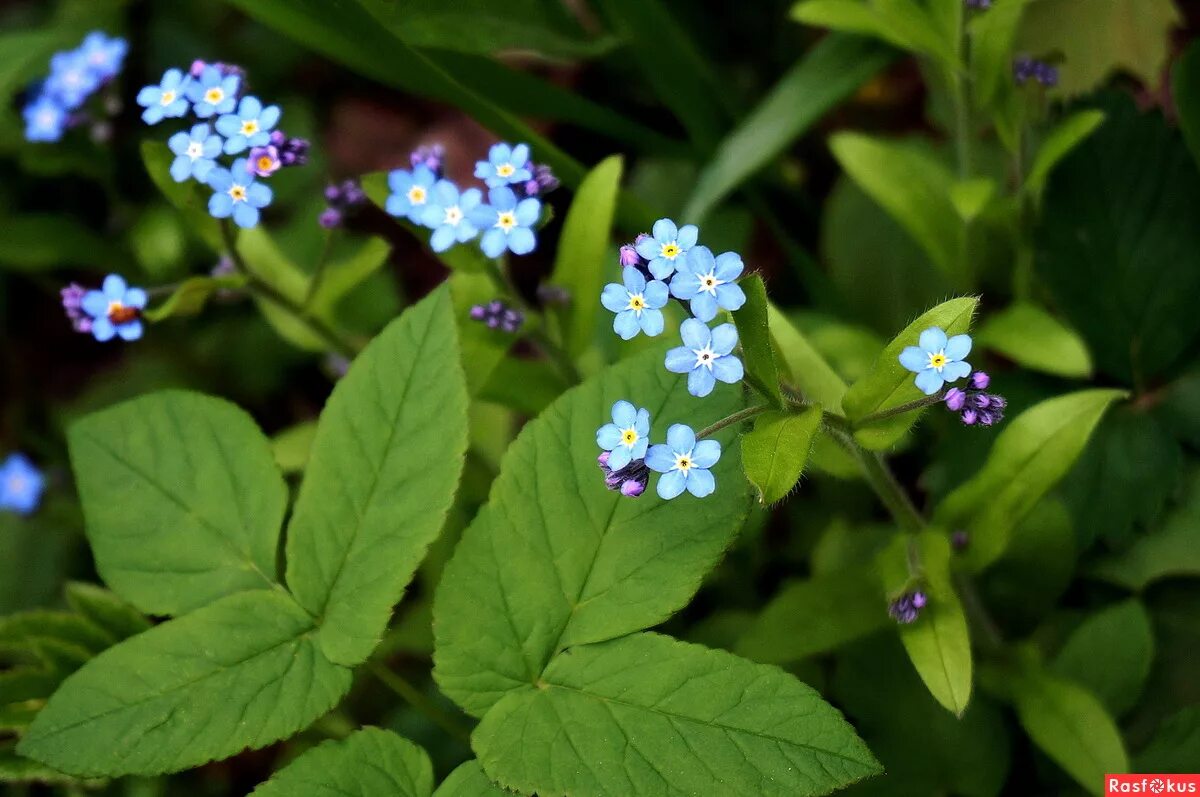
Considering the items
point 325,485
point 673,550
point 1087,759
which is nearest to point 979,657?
point 1087,759

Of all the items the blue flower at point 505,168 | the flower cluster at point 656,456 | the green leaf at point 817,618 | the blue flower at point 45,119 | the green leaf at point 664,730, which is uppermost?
the blue flower at point 45,119

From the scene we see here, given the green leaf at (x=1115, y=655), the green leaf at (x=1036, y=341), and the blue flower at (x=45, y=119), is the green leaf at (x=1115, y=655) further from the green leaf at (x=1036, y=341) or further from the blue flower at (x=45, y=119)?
the blue flower at (x=45, y=119)

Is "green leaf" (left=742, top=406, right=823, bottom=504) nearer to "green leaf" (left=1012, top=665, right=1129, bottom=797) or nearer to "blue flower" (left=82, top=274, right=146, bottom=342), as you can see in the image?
"green leaf" (left=1012, top=665, right=1129, bottom=797)

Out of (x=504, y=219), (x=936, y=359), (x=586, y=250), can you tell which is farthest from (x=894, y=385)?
(x=586, y=250)

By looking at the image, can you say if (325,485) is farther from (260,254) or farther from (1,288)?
(1,288)

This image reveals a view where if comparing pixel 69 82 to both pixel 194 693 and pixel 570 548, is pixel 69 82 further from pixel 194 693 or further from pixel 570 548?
pixel 570 548

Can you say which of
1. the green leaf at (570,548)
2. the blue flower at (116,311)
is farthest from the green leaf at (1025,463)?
the blue flower at (116,311)
